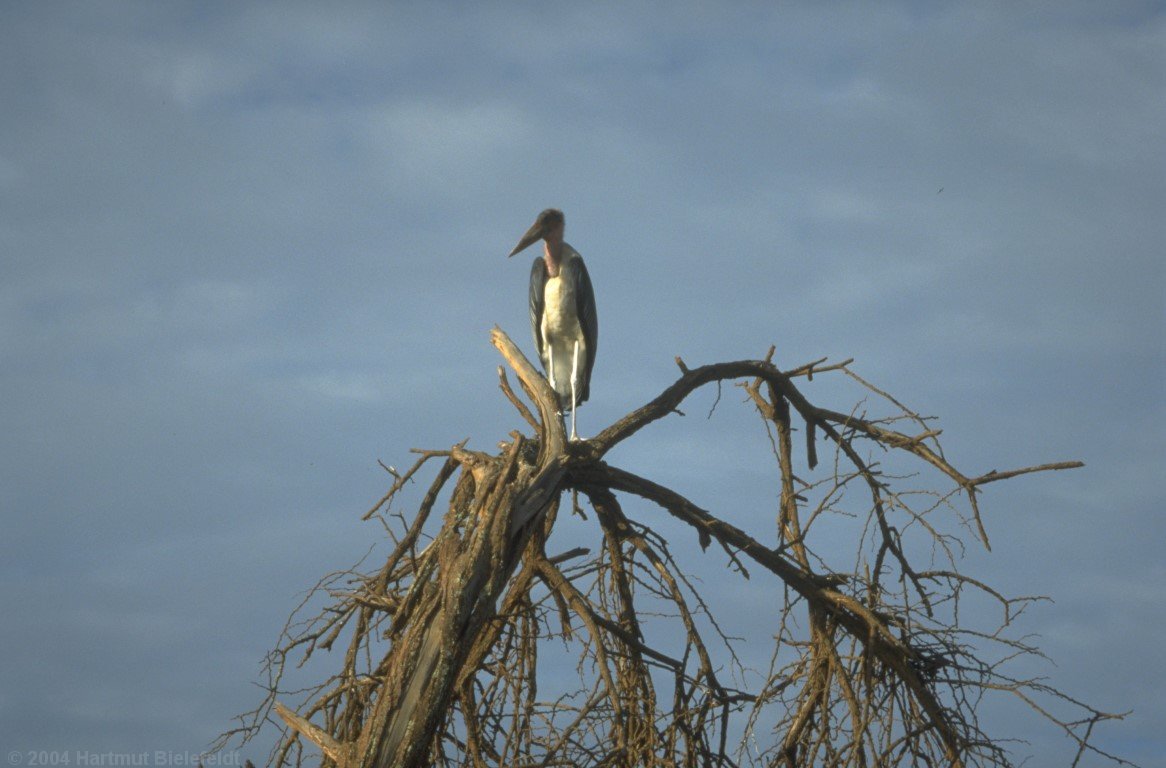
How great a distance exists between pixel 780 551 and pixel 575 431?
2.58 metres

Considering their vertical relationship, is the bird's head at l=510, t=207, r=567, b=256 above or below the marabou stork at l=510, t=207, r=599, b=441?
above

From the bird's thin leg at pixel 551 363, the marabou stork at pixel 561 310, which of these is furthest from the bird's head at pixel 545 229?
the bird's thin leg at pixel 551 363

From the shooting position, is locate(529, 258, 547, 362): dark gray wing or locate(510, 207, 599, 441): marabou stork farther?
locate(529, 258, 547, 362): dark gray wing

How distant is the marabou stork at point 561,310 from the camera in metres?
10.2

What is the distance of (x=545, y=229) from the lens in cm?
1039

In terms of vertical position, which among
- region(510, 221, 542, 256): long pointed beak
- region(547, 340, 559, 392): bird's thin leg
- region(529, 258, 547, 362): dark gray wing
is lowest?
region(547, 340, 559, 392): bird's thin leg

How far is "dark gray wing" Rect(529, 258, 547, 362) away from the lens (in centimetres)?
1037

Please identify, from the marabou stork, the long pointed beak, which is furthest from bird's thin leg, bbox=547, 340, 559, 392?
the long pointed beak

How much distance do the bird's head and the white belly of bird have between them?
0.37 m

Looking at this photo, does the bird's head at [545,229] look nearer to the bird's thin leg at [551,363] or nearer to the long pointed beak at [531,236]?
the long pointed beak at [531,236]

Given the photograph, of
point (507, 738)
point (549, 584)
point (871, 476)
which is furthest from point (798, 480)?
point (507, 738)

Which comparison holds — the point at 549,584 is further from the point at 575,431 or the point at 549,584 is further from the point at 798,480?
the point at 575,431

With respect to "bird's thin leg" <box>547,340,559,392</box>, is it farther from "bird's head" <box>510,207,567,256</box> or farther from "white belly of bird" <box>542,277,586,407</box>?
"bird's head" <box>510,207,567,256</box>

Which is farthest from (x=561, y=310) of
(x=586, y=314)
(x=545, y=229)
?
(x=545, y=229)
